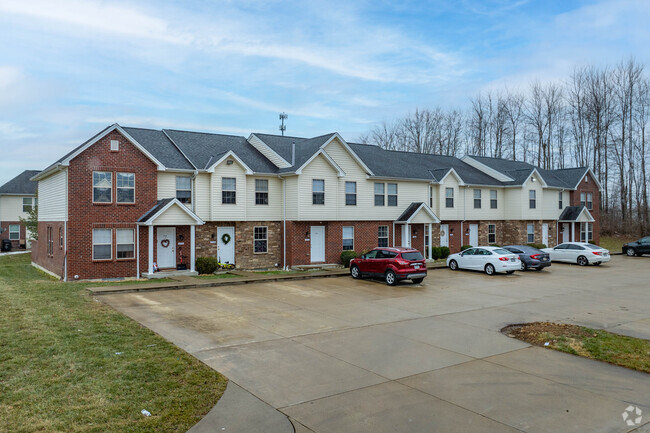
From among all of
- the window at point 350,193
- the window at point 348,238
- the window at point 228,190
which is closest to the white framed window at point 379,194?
the window at point 350,193

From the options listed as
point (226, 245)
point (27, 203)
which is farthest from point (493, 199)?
point (27, 203)

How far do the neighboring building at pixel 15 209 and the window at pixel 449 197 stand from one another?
1556 inches

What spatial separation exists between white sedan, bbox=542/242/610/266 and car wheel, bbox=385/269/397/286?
15853 millimetres

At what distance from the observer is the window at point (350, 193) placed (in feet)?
95.3

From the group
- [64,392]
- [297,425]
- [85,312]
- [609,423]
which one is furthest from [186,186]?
[609,423]

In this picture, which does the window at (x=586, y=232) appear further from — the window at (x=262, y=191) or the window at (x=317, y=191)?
the window at (x=262, y=191)

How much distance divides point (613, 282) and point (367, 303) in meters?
13.1

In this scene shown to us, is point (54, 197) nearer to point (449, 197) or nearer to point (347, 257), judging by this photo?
point (347, 257)

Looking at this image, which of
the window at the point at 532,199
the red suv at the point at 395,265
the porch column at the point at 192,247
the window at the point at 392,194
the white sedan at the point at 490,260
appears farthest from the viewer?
the window at the point at 532,199

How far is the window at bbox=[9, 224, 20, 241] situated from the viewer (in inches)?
1850

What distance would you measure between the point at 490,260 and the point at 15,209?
149 feet

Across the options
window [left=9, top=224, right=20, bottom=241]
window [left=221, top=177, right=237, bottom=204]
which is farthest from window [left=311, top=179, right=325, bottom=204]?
window [left=9, top=224, right=20, bottom=241]

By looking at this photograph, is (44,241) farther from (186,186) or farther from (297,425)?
(297,425)

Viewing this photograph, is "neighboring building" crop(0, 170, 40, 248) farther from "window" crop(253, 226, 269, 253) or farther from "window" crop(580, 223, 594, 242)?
"window" crop(580, 223, 594, 242)
